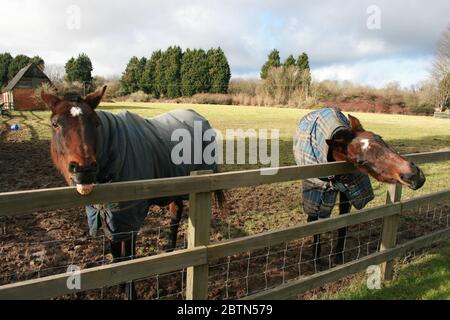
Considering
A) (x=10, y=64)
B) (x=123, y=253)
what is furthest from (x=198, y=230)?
(x=10, y=64)

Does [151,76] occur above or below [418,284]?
above

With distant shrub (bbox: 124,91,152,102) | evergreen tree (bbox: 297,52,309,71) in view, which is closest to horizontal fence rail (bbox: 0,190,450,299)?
distant shrub (bbox: 124,91,152,102)

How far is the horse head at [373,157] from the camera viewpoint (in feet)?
11.8

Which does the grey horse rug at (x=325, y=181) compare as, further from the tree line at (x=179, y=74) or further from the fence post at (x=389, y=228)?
the tree line at (x=179, y=74)

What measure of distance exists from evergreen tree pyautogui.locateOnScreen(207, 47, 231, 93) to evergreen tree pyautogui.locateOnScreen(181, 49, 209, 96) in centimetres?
101

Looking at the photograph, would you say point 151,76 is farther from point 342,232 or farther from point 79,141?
point 79,141

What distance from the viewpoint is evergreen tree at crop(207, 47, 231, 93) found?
7488 centimetres

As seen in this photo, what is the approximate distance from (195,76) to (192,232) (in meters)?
75.2

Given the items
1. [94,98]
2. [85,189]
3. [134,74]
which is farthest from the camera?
[134,74]

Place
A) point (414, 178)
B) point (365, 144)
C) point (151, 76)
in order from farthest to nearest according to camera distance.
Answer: point (151, 76), point (365, 144), point (414, 178)

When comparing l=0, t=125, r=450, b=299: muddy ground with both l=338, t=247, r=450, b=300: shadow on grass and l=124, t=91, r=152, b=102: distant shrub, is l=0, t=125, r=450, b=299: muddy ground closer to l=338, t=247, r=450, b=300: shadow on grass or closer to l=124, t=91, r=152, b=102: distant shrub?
l=338, t=247, r=450, b=300: shadow on grass

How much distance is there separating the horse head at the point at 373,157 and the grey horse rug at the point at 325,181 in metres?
0.30

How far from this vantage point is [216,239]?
548 centimetres
